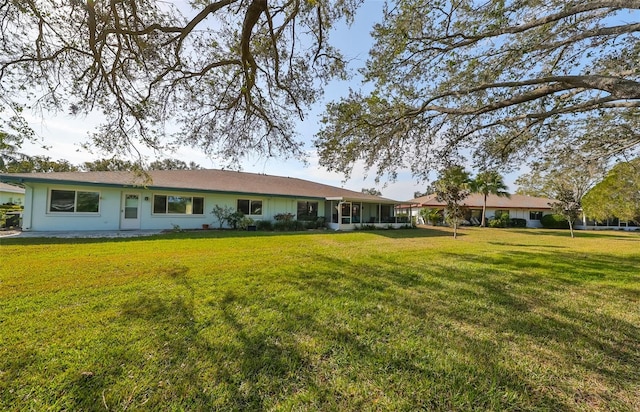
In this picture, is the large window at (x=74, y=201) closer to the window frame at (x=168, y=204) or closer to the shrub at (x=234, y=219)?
the window frame at (x=168, y=204)

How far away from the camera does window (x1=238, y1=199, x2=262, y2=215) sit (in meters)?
17.3

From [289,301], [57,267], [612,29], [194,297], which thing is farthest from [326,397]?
[612,29]

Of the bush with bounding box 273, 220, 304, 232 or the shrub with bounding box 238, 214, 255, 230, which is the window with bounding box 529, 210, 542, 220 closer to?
the bush with bounding box 273, 220, 304, 232

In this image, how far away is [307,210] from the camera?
20.0 m

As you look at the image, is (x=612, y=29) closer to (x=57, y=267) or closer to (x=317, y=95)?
(x=317, y=95)

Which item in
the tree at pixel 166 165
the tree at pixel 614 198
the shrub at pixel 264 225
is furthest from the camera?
the shrub at pixel 264 225

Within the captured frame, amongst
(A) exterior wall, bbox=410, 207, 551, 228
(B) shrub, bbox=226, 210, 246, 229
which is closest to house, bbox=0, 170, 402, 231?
(B) shrub, bbox=226, 210, 246, 229

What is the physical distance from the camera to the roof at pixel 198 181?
11.7 m

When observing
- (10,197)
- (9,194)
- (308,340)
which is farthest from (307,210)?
(10,197)

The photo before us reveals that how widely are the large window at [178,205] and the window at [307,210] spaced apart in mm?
6856

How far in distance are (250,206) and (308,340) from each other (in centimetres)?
1546

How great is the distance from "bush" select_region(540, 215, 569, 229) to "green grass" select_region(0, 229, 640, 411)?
3064cm

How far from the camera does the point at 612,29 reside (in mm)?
5070

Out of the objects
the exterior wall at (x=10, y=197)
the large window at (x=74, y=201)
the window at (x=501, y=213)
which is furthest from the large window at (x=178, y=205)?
the window at (x=501, y=213)
